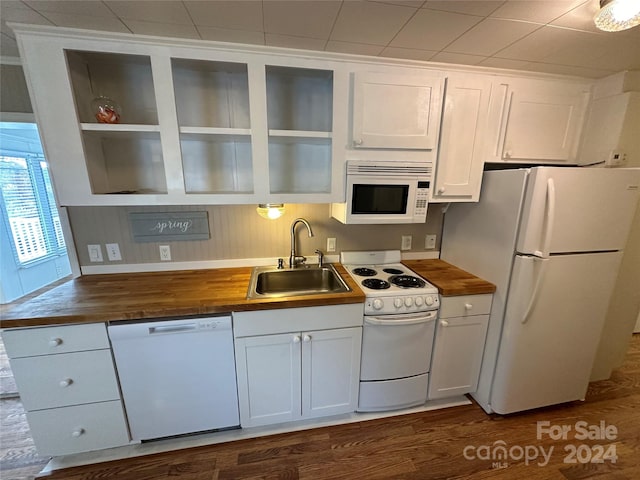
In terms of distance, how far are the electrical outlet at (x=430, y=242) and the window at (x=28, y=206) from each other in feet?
12.3

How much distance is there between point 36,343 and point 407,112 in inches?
92.5

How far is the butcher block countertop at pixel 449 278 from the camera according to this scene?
5.34 ft

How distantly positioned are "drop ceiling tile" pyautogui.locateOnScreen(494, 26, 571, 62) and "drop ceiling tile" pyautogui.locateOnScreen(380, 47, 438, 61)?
1.25 feet

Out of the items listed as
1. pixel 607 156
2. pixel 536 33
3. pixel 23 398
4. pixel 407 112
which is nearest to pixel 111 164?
pixel 23 398

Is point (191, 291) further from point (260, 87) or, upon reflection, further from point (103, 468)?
point (260, 87)

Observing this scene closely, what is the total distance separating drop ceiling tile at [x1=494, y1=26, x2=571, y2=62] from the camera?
4.08 ft

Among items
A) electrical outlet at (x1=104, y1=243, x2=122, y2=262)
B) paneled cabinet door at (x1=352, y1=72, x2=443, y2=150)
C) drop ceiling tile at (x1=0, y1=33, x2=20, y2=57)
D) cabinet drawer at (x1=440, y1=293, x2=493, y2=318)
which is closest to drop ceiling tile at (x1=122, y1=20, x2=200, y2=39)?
drop ceiling tile at (x1=0, y1=33, x2=20, y2=57)

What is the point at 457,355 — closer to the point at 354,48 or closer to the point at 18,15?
the point at 354,48

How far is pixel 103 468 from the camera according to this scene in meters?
1.42

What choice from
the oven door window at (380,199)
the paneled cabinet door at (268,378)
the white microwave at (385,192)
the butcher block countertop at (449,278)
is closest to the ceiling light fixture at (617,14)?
the white microwave at (385,192)

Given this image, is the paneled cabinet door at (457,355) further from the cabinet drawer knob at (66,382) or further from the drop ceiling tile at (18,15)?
the drop ceiling tile at (18,15)

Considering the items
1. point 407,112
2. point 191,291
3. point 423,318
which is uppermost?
point 407,112

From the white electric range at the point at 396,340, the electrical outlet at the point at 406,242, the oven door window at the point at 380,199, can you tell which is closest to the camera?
the white electric range at the point at 396,340

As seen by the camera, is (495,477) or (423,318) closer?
(495,477)
